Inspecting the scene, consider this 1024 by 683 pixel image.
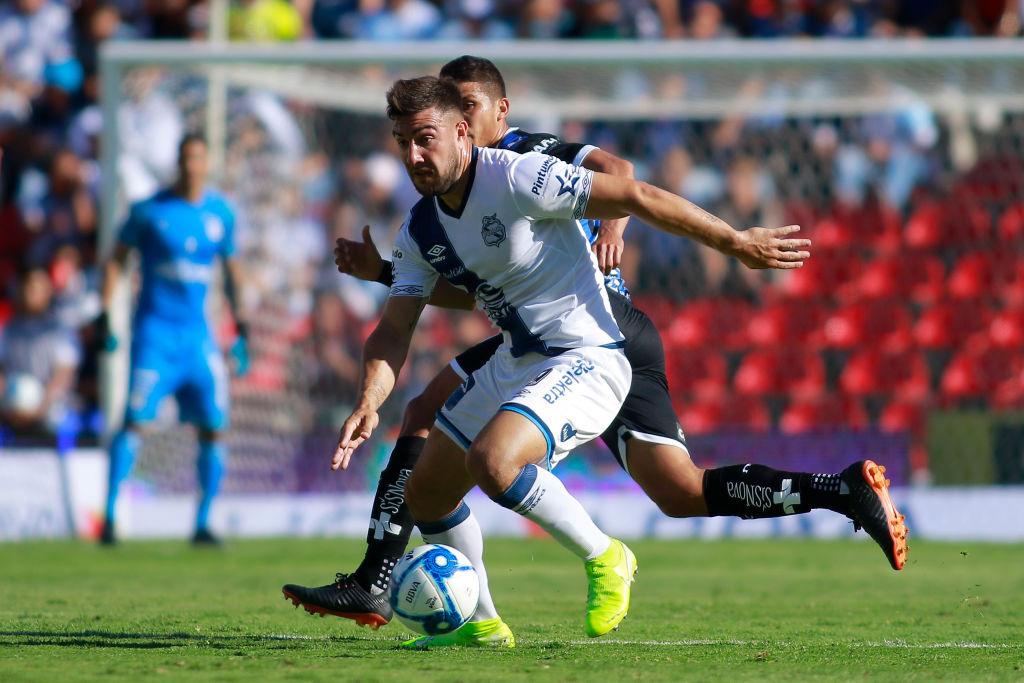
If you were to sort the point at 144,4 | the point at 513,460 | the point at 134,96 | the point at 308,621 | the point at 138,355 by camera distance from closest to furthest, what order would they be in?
the point at 513,460 → the point at 308,621 → the point at 138,355 → the point at 134,96 → the point at 144,4

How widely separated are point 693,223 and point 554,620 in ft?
6.88

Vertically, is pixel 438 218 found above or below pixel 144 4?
below

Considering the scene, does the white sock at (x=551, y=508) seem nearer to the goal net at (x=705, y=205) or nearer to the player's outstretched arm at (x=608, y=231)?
the player's outstretched arm at (x=608, y=231)

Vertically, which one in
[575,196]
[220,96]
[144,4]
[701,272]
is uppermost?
[144,4]

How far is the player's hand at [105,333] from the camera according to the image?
9.53m

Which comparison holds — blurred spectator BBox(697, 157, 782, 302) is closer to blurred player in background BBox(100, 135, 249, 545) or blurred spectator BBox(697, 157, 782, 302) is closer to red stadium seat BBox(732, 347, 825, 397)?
red stadium seat BBox(732, 347, 825, 397)

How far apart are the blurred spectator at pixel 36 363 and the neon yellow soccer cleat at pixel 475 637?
8.67 m

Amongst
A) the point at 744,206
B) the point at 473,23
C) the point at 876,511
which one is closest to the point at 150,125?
the point at 473,23

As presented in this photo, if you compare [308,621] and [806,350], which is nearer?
[308,621]

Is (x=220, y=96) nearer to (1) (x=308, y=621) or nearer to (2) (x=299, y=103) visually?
(2) (x=299, y=103)

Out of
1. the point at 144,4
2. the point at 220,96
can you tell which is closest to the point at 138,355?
the point at 220,96

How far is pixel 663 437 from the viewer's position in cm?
523

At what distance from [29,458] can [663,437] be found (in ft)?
23.2

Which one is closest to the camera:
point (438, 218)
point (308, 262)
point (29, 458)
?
point (438, 218)
